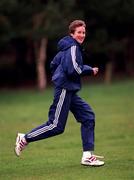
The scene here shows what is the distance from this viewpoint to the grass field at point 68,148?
9891 millimetres

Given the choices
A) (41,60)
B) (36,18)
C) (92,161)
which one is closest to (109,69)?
(41,60)

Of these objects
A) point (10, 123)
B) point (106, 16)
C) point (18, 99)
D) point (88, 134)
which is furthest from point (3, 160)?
point (106, 16)

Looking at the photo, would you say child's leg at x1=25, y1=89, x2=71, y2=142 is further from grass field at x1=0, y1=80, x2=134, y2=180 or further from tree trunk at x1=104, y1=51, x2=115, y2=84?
tree trunk at x1=104, y1=51, x2=115, y2=84

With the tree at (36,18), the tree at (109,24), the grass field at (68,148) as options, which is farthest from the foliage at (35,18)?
the grass field at (68,148)

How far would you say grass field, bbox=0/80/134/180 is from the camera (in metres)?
9.89

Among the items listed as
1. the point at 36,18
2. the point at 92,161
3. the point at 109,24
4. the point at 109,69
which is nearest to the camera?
the point at 92,161

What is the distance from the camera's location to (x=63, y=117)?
10.4 metres

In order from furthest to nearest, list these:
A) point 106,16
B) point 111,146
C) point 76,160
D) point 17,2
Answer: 1. point 106,16
2. point 17,2
3. point 111,146
4. point 76,160

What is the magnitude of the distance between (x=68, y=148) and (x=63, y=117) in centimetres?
331

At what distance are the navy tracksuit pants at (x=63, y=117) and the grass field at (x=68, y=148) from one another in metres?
0.49

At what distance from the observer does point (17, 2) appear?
39.0 m

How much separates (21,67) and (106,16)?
22.3 feet

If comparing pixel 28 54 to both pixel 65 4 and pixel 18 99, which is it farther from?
pixel 18 99

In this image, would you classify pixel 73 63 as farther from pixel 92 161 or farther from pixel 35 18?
pixel 35 18
